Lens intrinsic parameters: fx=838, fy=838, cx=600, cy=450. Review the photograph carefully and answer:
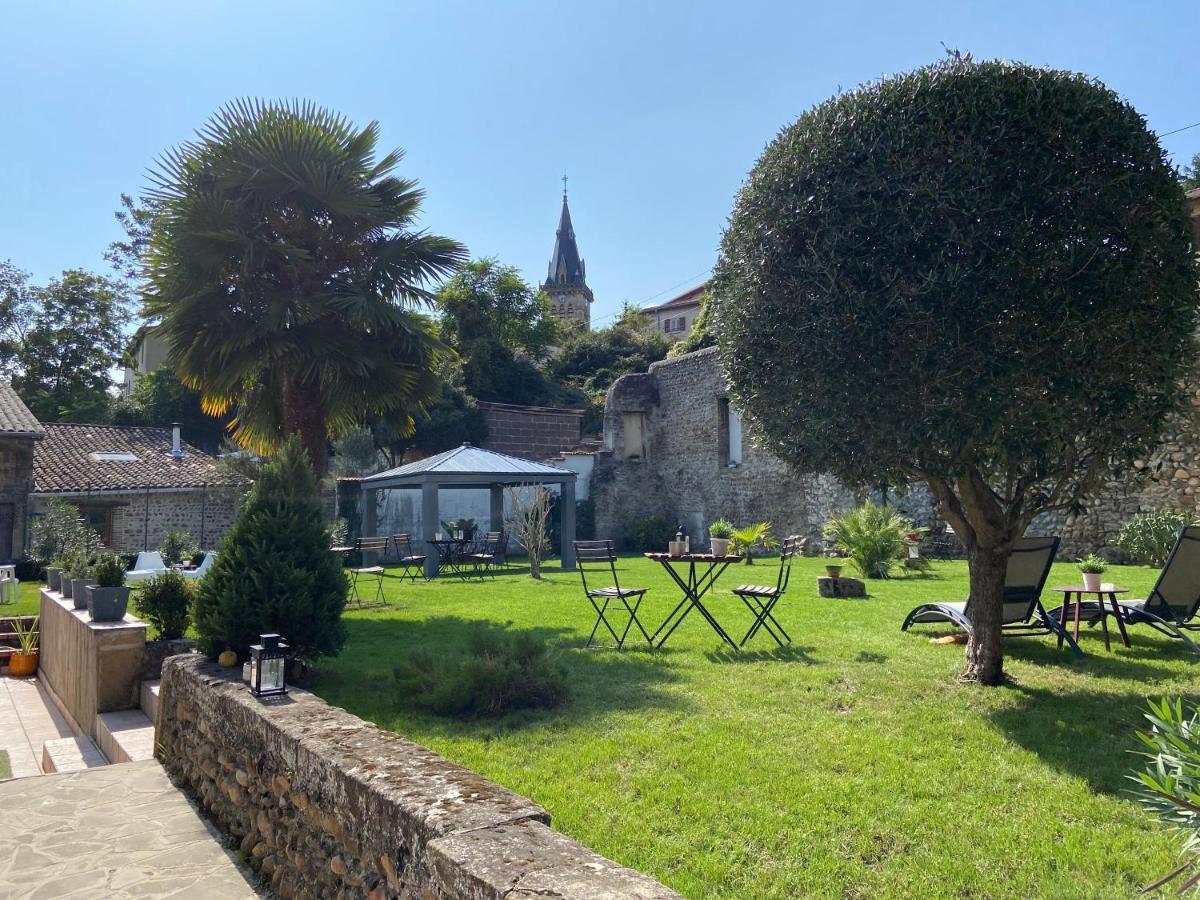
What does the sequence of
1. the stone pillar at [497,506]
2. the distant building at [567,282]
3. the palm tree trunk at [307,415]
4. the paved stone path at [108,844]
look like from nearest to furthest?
1. the paved stone path at [108,844]
2. the palm tree trunk at [307,415]
3. the stone pillar at [497,506]
4. the distant building at [567,282]

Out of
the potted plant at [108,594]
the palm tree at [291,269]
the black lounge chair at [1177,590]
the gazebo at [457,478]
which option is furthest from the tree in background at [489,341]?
the black lounge chair at [1177,590]

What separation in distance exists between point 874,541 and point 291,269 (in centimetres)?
863

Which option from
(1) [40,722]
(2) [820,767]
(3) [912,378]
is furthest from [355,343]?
(2) [820,767]

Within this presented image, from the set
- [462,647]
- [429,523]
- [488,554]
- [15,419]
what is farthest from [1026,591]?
[15,419]

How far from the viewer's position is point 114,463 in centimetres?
2059

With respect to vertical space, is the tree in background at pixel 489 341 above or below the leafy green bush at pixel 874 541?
above

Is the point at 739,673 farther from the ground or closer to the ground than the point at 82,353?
closer to the ground

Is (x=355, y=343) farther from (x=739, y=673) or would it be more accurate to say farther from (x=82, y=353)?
(x=82, y=353)

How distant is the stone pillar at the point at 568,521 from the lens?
16.3 meters

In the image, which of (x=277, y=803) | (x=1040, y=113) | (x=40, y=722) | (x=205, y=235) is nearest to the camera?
(x=277, y=803)

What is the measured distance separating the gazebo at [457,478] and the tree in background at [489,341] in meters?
10.9

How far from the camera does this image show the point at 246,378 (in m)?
10.4

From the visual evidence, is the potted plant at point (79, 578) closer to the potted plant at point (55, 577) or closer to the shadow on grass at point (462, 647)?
the potted plant at point (55, 577)

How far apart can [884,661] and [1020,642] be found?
155cm
